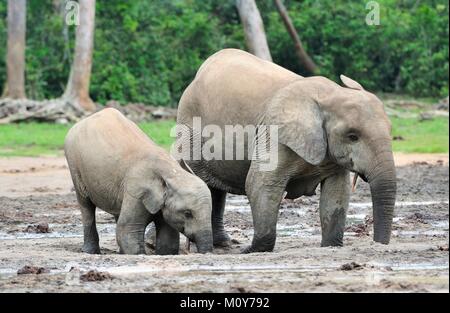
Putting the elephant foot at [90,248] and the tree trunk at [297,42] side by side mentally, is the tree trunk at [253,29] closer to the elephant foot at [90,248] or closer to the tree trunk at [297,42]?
the tree trunk at [297,42]

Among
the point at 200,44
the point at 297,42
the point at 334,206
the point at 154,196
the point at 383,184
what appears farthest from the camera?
the point at 200,44

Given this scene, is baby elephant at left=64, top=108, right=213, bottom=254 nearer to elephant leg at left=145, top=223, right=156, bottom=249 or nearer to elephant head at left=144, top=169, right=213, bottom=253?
elephant head at left=144, top=169, right=213, bottom=253

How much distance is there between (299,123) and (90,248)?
2380 mm

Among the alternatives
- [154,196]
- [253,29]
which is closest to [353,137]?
[154,196]

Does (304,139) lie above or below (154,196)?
above

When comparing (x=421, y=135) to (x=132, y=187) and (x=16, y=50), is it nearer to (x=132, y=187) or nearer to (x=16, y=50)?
(x=16, y=50)

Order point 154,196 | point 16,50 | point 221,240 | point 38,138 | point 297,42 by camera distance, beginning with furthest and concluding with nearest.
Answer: point 297,42 → point 16,50 → point 38,138 → point 221,240 → point 154,196

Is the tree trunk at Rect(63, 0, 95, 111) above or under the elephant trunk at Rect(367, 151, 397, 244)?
under

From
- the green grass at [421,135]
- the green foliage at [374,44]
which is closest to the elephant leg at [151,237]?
the green grass at [421,135]

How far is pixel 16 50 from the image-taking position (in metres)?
27.4

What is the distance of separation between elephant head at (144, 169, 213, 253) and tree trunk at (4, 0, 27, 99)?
16.9 metres

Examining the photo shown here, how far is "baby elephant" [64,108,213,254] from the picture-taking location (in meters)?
10.9

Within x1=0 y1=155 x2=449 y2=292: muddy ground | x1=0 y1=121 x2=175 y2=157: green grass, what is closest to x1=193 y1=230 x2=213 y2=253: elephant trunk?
x1=0 y1=155 x2=449 y2=292: muddy ground
